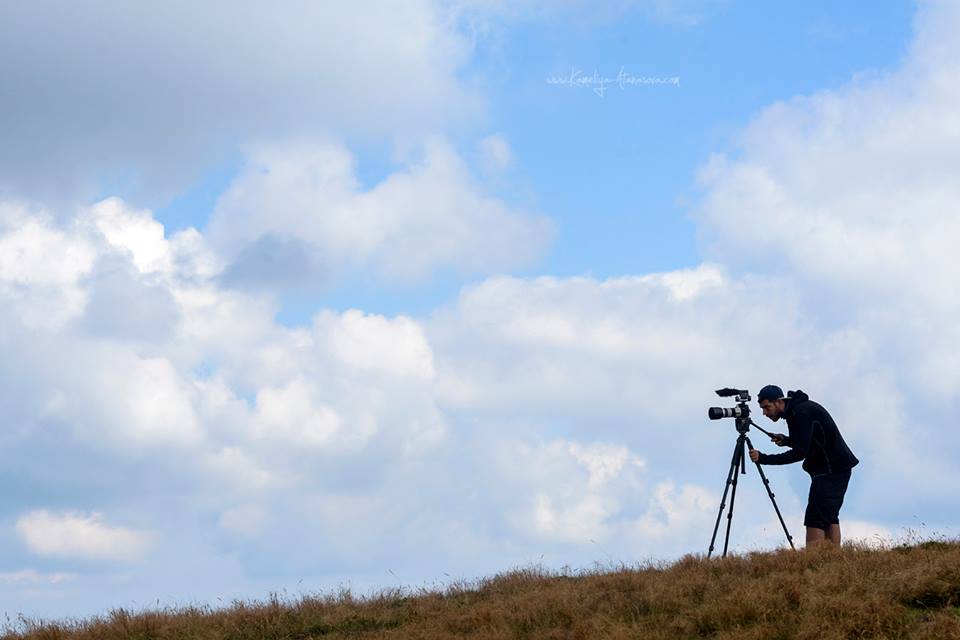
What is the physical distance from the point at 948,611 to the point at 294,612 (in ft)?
26.6

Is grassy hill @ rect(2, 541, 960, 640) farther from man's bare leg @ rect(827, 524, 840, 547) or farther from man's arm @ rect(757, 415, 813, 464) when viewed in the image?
man's arm @ rect(757, 415, 813, 464)

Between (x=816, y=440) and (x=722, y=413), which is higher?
(x=722, y=413)

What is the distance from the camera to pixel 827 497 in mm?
14500

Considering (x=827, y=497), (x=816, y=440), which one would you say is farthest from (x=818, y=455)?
(x=827, y=497)

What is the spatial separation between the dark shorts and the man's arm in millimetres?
406

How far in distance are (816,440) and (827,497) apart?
2.65 ft

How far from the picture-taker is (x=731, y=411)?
51.7 ft

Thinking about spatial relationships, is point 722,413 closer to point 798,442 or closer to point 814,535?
point 798,442

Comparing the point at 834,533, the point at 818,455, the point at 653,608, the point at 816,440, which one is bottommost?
the point at 653,608

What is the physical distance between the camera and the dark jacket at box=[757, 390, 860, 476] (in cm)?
1448

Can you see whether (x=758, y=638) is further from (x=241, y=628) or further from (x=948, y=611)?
(x=241, y=628)

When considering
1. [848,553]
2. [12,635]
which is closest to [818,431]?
[848,553]

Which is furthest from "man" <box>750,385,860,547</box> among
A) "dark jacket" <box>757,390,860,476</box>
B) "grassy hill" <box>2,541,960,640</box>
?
"grassy hill" <box>2,541,960,640</box>

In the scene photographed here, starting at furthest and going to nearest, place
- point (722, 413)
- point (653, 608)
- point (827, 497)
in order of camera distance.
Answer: point (722, 413) → point (827, 497) → point (653, 608)
